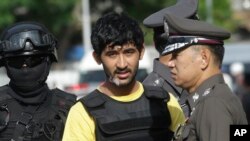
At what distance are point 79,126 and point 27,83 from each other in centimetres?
97

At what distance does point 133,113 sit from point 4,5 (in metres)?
31.9

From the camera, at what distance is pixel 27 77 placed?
5.09 m

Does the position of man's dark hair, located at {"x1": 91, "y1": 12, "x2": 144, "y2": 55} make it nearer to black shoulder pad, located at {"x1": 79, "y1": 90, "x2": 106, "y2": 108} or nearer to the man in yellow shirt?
the man in yellow shirt

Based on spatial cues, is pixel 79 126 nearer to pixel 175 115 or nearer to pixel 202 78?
pixel 175 115

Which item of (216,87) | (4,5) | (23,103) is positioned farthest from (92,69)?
(4,5)

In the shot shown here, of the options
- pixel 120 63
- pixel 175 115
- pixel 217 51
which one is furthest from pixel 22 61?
pixel 217 51

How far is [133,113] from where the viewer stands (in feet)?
14.5

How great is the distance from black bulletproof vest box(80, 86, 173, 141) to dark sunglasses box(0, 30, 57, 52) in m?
0.90

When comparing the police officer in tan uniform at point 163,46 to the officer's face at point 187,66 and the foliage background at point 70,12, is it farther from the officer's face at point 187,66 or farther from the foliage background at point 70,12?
the foliage background at point 70,12

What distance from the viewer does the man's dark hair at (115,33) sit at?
14.3 ft

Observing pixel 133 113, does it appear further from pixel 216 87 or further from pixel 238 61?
pixel 238 61

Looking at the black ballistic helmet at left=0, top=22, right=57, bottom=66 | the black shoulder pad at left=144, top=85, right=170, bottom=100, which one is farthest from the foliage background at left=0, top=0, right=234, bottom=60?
the black shoulder pad at left=144, top=85, right=170, bottom=100

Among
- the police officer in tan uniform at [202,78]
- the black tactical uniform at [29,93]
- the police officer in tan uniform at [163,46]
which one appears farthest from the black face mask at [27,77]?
the police officer in tan uniform at [202,78]

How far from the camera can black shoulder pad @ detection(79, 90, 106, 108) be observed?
428cm
